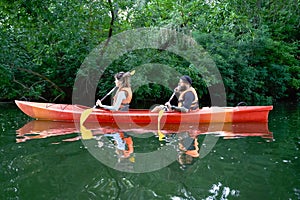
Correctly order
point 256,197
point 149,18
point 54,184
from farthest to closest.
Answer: point 149,18 → point 54,184 → point 256,197

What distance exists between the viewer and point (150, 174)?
3.72 m

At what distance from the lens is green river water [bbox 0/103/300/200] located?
3104 millimetres

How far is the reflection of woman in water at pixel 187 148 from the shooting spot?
429 centimetres

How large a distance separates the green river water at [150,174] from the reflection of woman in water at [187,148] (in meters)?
0.10

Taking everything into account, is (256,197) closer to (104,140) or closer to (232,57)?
(104,140)

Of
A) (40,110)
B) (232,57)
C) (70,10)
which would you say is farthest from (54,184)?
(232,57)

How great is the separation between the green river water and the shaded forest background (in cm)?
289

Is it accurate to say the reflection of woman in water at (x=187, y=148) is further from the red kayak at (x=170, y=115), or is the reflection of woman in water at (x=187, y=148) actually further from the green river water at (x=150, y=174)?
the red kayak at (x=170, y=115)

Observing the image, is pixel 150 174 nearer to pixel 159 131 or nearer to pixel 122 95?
pixel 159 131

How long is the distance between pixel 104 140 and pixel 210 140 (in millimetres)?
1865

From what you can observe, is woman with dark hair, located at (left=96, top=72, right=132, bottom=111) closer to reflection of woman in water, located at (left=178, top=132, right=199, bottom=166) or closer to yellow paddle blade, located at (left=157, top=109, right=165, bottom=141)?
yellow paddle blade, located at (left=157, top=109, right=165, bottom=141)

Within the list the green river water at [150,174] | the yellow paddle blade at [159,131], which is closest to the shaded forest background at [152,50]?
the yellow paddle blade at [159,131]

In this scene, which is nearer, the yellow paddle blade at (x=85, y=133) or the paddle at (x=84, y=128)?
the yellow paddle blade at (x=85, y=133)

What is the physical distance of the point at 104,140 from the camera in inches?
219
